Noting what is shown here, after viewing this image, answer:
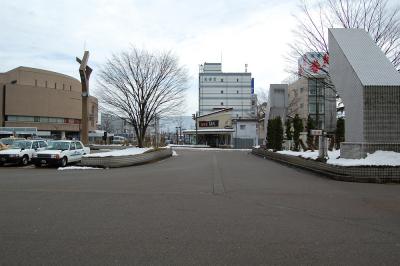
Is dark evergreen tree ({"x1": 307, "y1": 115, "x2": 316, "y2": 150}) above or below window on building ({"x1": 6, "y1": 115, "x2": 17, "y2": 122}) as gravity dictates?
below

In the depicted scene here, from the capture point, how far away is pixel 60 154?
843 inches

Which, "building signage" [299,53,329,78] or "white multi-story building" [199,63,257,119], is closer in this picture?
"building signage" [299,53,329,78]

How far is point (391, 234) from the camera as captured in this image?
21.1ft

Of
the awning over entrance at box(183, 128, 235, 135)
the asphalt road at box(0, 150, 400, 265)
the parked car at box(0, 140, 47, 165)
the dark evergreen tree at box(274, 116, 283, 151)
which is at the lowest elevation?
the asphalt road at box(0, 150, 400, 265)

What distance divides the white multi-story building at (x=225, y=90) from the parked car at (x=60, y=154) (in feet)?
360

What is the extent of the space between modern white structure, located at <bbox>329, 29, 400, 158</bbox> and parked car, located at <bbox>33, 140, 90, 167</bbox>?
→ 1414 centimetres

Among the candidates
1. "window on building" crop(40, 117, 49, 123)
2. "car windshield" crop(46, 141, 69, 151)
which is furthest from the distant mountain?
"window on building" crop(40, 117, 49, 123)

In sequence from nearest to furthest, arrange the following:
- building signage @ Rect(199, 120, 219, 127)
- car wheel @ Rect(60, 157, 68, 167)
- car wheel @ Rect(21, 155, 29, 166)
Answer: car wheel @ Rect(60, 157, 68, 167) → car wheel @ Rect(21, 155, 29, 166) → building signage @ Rect(199, 120, 219, 127)

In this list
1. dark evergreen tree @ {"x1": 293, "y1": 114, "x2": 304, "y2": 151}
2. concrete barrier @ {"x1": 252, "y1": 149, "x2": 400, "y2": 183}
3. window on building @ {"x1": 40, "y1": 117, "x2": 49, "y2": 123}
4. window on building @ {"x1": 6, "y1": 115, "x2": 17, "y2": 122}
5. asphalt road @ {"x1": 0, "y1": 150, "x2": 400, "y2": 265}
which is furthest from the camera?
window on building @ {"x1": 40, "y1": 117, "x2": 49, "y2": 123}

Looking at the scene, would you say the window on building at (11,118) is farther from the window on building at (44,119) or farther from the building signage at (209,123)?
the building signage at (209,123)

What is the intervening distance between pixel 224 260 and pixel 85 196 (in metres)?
6.25

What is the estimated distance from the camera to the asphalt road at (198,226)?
5.21 meters

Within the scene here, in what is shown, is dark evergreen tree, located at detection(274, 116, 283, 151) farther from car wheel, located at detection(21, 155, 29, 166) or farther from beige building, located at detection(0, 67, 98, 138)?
beige building, located at detection(0, 67, 98, 138)

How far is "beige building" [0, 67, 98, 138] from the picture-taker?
97.1 metres
